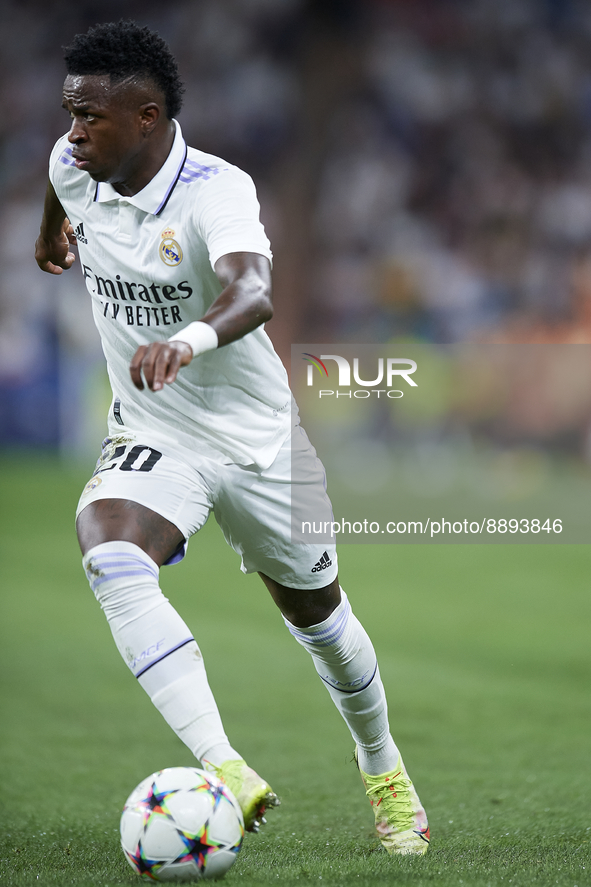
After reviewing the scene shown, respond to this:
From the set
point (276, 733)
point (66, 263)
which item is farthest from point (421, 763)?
point (66, 263)

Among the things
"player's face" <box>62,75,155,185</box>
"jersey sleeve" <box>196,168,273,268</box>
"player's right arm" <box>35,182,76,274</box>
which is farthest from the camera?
"player's right arm" <box>35,182,76,274</box>

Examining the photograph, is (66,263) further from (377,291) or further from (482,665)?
(377,291)

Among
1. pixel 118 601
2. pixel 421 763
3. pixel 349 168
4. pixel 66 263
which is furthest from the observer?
pixel 349 168

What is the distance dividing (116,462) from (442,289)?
13505 mm

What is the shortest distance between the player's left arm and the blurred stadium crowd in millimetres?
13083

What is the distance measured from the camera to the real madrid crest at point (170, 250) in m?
2.70

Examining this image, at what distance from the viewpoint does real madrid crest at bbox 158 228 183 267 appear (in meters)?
2.70

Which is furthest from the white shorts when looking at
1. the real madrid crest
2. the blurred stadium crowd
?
the blurred stadium crowd

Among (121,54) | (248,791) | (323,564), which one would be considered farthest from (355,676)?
(121,54)

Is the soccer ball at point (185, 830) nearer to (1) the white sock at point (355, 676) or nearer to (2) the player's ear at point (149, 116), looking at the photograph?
(1) the white sock at point (355, 676)

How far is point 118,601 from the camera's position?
7.89ft

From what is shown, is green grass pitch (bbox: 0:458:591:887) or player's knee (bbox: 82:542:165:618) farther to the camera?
green grass pitch (bbox: 0:458:591:887)

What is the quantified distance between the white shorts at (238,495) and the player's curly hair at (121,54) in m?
0.95

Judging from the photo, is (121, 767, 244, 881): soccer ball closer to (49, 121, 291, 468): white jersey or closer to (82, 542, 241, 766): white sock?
(82, 542, 241, 766): white sock
